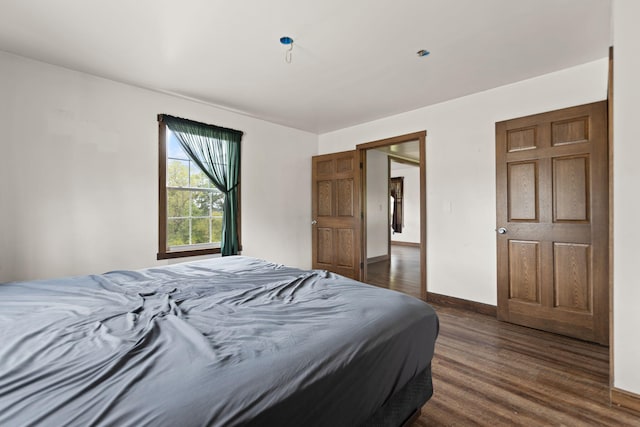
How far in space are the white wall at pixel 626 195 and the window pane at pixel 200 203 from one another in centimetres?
403

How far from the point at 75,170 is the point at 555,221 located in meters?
4.69

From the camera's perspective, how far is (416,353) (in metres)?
1.54

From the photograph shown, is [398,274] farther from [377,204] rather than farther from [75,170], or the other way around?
[75,170]

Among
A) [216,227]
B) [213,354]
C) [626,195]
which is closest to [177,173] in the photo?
[216,227]

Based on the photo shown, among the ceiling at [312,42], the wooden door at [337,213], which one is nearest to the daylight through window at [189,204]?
the ceiling at [312,42]

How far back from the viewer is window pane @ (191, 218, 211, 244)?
3977 mm

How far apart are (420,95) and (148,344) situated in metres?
3.64

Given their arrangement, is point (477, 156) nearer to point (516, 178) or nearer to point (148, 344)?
point (516, 178)

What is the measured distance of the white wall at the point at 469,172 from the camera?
10.3ft

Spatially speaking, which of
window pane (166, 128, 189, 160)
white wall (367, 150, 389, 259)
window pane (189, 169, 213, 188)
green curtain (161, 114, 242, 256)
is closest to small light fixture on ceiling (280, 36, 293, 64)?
green curtain (161, 114, 242, 256)

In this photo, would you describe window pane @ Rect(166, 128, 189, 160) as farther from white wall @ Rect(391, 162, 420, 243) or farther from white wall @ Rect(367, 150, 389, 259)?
white wall @ Rect(391, 162, 420, 243)

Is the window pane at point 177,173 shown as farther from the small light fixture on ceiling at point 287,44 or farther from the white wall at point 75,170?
the small light fixture on ceiling at point 287,44

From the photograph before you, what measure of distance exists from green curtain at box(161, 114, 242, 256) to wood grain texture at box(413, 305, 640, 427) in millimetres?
2842

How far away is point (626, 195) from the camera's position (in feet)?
5.94
